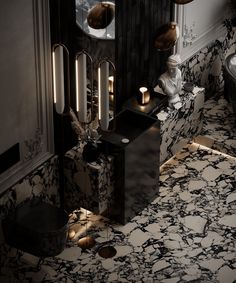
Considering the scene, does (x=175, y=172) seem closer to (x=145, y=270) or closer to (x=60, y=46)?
(x=145, y=270)

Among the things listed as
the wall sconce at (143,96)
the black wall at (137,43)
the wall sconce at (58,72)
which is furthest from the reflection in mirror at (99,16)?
the wall sconce at (143,96)

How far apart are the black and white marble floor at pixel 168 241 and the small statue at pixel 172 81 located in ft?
2.32

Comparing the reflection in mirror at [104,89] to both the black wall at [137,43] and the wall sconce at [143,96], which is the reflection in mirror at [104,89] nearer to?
the black wall at [137,43]

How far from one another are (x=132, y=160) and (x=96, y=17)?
1537 millimetres

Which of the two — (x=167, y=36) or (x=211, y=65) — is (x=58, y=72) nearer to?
(x=167, y=36)

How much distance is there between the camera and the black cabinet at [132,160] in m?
6.94

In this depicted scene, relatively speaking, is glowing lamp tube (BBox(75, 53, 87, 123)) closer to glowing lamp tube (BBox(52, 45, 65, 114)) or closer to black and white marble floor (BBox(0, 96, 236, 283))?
glowing lamp tube (BBox(52, 45, 65, 114))

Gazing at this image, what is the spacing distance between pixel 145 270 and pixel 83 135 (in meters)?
1.30

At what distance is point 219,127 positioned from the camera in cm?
873

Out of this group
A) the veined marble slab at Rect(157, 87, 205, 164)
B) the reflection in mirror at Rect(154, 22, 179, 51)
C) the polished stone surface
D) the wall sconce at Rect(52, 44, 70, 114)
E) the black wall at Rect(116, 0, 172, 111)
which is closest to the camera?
the wall sconce at Rect(52, 44, 70, 114)

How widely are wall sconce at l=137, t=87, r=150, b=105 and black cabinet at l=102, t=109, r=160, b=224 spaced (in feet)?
1.06

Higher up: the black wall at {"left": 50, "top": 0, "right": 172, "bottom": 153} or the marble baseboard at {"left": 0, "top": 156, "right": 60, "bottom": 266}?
the black wall at {"left": 50, "top": 0, "right": 172, "bottom": 153}

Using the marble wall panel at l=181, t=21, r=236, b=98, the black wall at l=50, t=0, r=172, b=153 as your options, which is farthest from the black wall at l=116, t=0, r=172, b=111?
the marble wall panel at l=181, t=21, r=236, b=98

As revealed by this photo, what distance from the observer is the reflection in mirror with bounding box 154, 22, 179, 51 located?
723 cm
